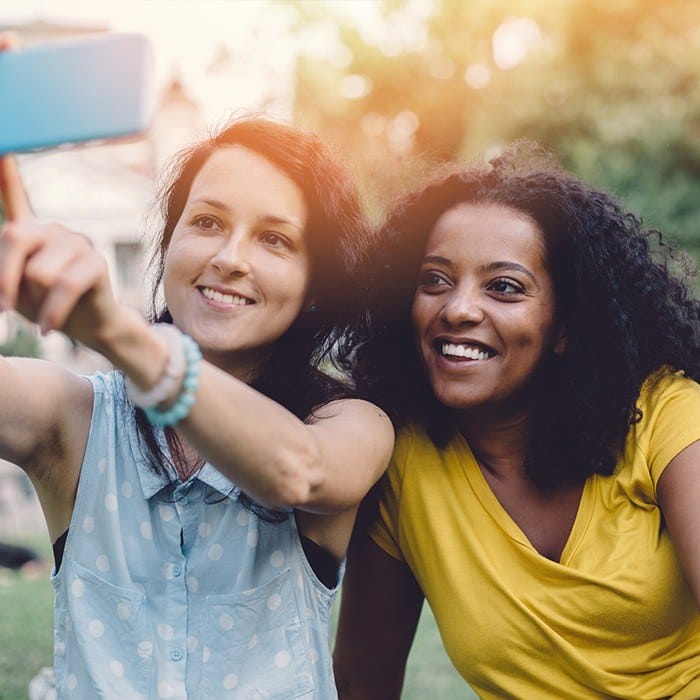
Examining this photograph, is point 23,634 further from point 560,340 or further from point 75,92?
point 75,92

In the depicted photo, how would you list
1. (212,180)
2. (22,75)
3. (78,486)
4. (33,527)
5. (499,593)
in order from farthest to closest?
(33,527)
(499,593)
(212,180)
(78,486)
(22,75)

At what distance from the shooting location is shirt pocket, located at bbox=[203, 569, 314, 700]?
2.18 metres

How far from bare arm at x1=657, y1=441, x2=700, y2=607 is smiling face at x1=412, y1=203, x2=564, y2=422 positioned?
0.43 metres

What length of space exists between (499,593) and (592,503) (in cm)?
33

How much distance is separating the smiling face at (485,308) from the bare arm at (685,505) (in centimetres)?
43

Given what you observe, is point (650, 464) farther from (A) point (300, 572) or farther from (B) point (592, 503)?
(A) point (300, 572)

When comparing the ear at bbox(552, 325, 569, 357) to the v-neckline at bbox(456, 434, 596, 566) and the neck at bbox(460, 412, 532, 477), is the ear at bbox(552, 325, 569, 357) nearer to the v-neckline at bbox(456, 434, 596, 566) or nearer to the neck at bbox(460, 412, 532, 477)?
the neck at bbox(460, 412, 532, 477)

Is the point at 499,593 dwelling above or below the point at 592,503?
below

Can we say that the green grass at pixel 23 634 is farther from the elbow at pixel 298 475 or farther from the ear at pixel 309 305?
the elbow at pixel 298 475

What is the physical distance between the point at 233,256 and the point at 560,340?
0.96 metres

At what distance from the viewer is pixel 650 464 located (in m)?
2.54

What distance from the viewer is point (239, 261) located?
220 cm

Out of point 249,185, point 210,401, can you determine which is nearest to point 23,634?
point 249,185

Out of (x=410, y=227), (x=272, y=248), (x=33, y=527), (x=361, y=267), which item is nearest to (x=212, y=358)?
(x=272, y=248)
